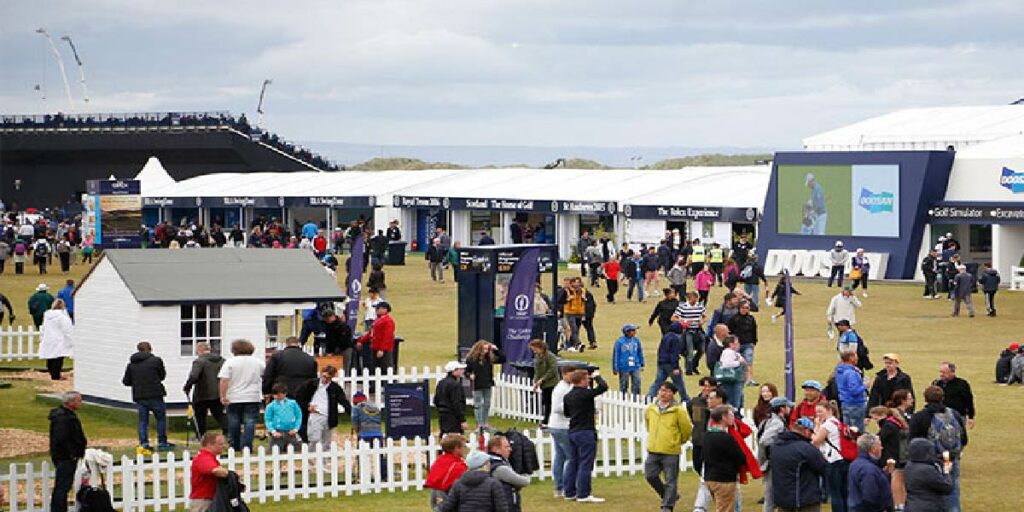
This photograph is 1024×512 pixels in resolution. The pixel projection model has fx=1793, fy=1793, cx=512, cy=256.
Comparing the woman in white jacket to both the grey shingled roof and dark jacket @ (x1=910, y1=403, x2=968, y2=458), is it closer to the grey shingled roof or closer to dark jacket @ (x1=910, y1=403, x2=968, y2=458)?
the grey shingled roof

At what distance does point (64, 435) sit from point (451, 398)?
4.52m

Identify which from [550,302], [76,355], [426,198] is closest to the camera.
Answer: [76,355]

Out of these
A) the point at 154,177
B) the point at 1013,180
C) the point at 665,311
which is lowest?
the point at 665,311

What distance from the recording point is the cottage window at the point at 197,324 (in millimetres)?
24734

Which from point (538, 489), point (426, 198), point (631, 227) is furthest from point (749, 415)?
point (426, 198)

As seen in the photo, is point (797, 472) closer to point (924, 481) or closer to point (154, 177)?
point (924, 481)

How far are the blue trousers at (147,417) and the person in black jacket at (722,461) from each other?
8.68 m

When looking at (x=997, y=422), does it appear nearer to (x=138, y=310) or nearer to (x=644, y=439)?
(x=644, y=439)

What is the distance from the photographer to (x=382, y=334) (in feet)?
85.0

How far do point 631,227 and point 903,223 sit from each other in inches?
388

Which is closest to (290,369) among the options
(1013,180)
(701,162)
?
(1013,180)

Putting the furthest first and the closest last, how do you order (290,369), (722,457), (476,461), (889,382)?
(290,369)
(889,382)
(722,457)
(476,461)

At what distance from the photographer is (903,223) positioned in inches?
1977

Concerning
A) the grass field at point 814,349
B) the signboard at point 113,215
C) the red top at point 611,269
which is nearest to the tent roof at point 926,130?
the grass field at point 814,349
